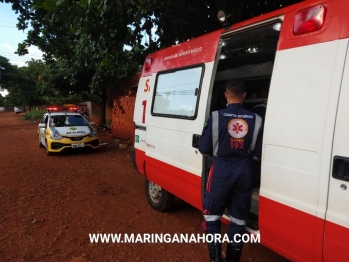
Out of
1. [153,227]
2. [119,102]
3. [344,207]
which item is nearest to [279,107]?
[344,207]

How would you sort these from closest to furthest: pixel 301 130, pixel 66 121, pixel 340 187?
pixel 340 187, pixel 301 130, pixel 66 121

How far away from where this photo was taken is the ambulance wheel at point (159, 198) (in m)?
3.88

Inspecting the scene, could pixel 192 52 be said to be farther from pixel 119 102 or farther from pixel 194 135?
pixel 119 102

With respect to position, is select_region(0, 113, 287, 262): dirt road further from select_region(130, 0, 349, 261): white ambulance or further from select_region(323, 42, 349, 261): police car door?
select_region(323, 42, 349, 261): police car door

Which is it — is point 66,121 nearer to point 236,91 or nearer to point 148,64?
point 148,64

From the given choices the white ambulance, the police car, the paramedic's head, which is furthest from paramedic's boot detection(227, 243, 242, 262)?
the police car

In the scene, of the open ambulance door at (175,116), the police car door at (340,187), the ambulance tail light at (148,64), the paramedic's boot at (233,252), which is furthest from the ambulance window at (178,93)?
the police car door at (340,187)

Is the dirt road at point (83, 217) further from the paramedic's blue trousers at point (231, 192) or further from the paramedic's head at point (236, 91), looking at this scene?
the paramedic's head at point (236, 91)

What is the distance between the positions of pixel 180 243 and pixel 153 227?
20.6 inches

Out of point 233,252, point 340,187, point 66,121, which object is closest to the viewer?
point 340,187

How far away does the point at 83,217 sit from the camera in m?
3.97

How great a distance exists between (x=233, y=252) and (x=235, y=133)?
42.8 inches

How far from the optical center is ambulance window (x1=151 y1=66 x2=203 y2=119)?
9.75ft

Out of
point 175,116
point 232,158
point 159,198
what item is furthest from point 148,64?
point 232,158
